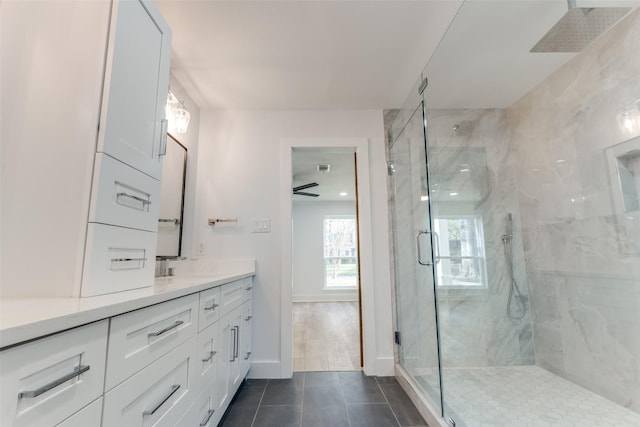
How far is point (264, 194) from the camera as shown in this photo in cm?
256

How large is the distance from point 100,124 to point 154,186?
35 cm

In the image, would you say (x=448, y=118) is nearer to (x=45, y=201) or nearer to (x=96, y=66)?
(x=96, y=66)

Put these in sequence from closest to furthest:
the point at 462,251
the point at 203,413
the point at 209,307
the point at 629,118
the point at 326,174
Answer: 1. the point at 203,413
2. the point at 209,307
3. the point at 629,118
4. the point at 462,251
5. the point at 326,174

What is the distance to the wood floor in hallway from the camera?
103 inches

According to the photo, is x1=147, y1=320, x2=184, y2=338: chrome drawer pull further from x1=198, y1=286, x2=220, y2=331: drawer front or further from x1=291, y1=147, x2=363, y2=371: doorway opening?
x1=291, y1=147, x2=363, y2=371: doorway opening

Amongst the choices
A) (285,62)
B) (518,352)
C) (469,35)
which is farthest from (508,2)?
(518,352)

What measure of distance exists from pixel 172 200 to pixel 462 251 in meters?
2.53

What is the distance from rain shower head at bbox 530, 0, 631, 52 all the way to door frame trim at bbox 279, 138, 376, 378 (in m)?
1.45

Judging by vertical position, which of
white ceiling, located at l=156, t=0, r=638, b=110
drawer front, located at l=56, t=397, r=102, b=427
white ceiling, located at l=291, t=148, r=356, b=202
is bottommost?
drawer front, located at l=56, t=397, r=102, b=427

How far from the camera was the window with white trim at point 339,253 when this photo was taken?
21.9 ft

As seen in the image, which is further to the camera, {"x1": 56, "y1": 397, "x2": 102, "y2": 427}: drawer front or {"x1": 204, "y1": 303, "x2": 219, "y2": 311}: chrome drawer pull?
{"x1": 204, "y1": 303, "x2": 219, "y2": 311}: chrome drawer pull

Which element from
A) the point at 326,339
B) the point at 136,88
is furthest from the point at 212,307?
the point at 326,339

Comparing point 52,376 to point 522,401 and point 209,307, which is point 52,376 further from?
point 522,401

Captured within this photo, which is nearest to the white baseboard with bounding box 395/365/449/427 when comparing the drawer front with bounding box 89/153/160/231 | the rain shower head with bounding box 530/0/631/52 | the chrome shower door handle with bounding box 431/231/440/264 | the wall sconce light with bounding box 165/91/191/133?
the chrome shower door handle with bounding box 431/231/440/264
